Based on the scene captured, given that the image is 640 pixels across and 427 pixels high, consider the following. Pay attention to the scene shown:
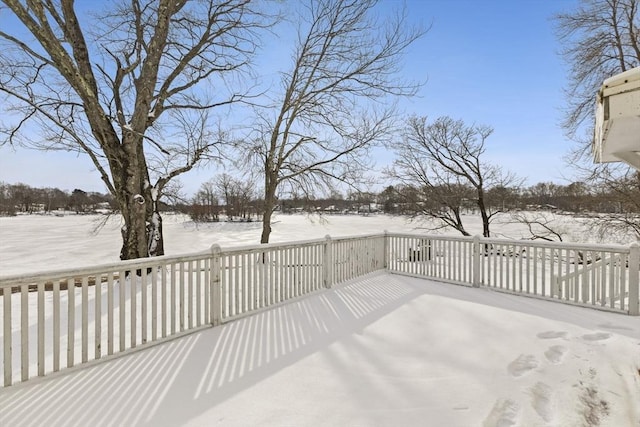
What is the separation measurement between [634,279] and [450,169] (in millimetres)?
10204

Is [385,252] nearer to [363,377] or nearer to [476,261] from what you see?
[476,261]

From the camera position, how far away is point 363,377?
8.00ft

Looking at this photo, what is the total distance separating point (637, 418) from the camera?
1970 mm

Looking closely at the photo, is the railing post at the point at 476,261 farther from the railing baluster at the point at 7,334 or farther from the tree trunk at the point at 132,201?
the tree trunk at the point at 132,201

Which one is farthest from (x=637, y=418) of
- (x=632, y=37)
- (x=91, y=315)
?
(x=632, y=37)

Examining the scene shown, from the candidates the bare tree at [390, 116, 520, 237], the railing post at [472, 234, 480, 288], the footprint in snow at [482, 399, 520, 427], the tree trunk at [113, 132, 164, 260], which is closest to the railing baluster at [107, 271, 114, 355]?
the footprint in snow at [482, 399, 520, 427]

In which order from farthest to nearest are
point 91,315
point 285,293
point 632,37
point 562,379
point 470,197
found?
point 470,197, point 632,37, point 285,293, point 91,315, point 562,379

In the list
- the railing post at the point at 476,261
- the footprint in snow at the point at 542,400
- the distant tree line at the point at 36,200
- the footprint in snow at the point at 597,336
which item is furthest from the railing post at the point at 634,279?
the distant tree line at the point at 36,200

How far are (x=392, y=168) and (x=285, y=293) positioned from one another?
35.6 ft

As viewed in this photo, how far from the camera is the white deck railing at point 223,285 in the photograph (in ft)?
8.00

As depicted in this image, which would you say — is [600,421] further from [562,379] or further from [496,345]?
[496,345]

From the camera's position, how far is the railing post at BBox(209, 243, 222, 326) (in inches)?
136

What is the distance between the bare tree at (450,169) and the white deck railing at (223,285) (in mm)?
7780

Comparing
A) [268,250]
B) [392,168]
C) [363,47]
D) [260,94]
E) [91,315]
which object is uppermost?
[363,47]
